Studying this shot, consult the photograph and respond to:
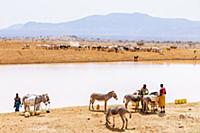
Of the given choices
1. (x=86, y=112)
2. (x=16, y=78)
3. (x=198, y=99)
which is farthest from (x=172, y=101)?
(x=16, y=78)

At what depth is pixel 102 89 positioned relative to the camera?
99.9 feet

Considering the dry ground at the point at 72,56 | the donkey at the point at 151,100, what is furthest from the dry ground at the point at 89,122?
the dry ground at the point at 72,56

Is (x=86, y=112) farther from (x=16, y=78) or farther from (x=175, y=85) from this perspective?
(x=16, y=78)

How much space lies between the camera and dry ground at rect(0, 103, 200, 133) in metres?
17.5

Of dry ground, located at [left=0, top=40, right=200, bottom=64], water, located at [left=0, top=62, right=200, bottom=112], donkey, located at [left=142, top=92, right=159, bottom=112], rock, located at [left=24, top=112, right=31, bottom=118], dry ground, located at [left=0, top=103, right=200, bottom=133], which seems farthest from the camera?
dry ground, located at [left=0, top=40, right=200, bottom=64]

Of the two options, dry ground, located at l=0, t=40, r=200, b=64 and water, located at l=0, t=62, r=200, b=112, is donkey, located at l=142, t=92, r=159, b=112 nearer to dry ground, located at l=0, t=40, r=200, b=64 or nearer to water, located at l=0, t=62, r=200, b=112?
water, located at l=0, t=62, r=200, b=112

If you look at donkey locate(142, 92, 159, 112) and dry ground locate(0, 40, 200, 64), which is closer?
donkey locate(142, 92, 159, 112)

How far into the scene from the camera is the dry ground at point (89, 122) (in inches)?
688

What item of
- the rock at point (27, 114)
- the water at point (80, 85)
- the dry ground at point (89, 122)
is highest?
the rock at point (27, 114)

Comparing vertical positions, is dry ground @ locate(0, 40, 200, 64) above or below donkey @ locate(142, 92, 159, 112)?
below

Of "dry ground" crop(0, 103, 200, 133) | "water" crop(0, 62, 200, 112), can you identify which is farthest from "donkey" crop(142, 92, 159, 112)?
"water" crop(0, 62, 200, 112)

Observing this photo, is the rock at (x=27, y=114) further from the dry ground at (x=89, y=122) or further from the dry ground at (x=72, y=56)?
the dry ground at (x=72, y=56)

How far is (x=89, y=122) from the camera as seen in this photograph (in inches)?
736

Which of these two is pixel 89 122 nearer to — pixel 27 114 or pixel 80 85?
pixel 27 114
